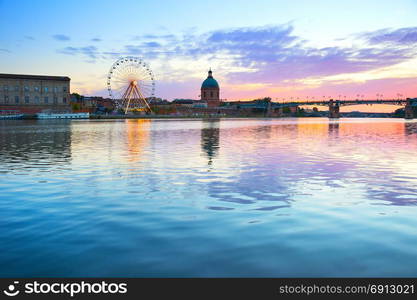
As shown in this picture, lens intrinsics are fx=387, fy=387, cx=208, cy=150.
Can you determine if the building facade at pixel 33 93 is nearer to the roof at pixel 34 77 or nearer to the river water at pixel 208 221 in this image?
the roof at pixel 34 77

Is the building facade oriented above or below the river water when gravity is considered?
above

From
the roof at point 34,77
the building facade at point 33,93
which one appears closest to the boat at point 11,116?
the building facade at point 33,93

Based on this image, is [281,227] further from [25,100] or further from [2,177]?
[25,100]

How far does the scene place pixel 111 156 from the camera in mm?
27328

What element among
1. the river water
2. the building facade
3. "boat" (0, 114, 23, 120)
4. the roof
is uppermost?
the roof

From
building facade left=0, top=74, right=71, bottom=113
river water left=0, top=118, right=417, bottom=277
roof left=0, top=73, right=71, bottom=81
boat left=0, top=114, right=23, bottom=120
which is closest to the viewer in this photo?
river water left=0, top=118, right=417, bottom=277

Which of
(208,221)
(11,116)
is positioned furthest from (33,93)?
(208,221)

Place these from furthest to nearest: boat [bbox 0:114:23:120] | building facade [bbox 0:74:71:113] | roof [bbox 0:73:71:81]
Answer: building facade [bbox 0:74:71:113], roof [bbox 0:73:71:81], boat [bbox 0:114:23:120]

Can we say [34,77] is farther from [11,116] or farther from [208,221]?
[208,221]

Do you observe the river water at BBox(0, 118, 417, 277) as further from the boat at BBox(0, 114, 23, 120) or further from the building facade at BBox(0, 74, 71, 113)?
the building facade at BBox(0, 74, 71, 113)

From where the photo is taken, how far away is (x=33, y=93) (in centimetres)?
16000

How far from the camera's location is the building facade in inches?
6122

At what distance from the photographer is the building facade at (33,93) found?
156 meters

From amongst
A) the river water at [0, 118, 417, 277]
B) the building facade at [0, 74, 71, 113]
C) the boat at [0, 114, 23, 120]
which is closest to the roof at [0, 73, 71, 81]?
the building facade at [0, 74, 71, 113]
